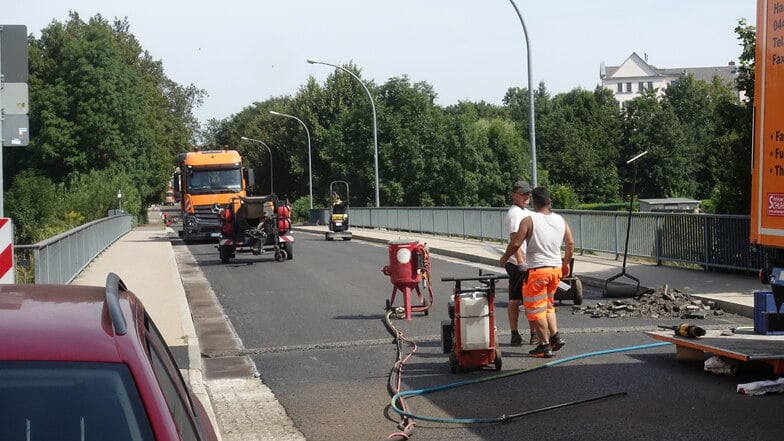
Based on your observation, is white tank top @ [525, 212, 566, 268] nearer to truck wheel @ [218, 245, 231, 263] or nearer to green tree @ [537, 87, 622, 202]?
truck wheel @ [218, 245, 231, 263]

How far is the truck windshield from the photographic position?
38500 millimetres

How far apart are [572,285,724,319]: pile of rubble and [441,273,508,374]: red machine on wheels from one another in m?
4.48

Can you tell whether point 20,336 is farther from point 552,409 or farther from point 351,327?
point 351,327

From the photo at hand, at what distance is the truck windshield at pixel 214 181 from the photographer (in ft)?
126

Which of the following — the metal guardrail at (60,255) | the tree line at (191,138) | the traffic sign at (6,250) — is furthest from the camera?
the tree line at (191,138)

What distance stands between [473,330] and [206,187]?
97.8ft

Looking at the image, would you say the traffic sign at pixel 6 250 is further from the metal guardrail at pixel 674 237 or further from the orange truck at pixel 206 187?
the orange truck at pixel 206 187

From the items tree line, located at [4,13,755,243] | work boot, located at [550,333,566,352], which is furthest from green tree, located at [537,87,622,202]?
work boot, located at [550,333,566,352]

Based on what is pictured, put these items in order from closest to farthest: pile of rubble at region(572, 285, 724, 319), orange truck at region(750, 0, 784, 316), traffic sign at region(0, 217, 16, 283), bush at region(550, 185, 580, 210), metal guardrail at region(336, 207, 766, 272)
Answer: orange truck at region(750, 0, 784, 316) → traffic sign at region(0, 217, 16, 283) → pile of rubble at region(572, 285, 724, 319) → metal guardrail at region(336, 207, 766, 272) → bush at region(550, 185, 580, 210)

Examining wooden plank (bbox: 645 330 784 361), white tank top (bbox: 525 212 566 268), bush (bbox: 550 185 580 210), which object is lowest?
bush (bbox: 550 185 580 210)

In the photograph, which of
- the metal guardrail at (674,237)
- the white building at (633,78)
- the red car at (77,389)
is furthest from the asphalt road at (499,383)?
the white building at (633,78)

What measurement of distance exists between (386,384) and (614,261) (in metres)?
14.5

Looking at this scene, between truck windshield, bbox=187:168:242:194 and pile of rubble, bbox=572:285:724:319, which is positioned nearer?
pile of rubble, bbox=572:285:724:319

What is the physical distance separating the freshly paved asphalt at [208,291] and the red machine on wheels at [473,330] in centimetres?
57
